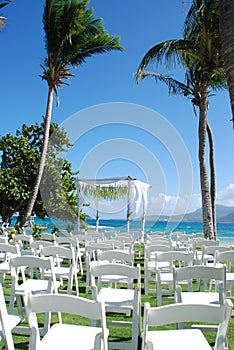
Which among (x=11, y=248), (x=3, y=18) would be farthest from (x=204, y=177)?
(x=3, y=18)

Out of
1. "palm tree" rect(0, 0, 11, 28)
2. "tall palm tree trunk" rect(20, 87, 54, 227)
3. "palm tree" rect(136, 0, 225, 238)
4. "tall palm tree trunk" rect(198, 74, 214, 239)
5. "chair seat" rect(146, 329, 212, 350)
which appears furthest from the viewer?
"tall palm tree trunk" rect(20, 87, 54, 227)

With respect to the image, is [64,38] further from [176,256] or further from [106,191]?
[176,256]

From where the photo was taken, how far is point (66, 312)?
246 centimetres

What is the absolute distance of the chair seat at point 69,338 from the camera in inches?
107

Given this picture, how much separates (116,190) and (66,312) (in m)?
12.7

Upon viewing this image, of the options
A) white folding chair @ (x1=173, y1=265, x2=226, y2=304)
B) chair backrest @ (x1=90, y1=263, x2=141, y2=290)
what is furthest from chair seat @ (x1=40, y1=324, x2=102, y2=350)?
white folding chair @ (x1=173, y1=265, x2=226, y2=304)

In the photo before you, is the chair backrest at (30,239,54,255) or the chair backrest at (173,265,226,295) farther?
the chair backrest at (30,239,54,255)

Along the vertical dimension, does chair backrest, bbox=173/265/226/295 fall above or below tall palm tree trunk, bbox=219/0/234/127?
below

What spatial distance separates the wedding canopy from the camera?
14752 mm

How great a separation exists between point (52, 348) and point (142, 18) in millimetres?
15219

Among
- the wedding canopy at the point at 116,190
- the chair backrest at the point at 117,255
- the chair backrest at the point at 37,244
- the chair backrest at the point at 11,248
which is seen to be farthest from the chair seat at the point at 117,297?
the wedding canopy at the point at 116,190

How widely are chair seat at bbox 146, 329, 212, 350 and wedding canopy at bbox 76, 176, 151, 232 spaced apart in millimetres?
11708

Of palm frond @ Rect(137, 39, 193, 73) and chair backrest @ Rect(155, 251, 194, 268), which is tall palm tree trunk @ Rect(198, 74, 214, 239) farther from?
chair backrest @ Rect(155, 251, 194, 268)

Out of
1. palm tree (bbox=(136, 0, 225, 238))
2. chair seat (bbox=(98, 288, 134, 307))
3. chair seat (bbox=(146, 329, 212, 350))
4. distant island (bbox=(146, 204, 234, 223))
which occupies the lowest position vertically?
chair seat (bbox=(146, 329, 212, 350))
